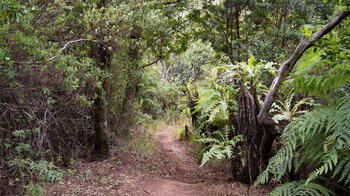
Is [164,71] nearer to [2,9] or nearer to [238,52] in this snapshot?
[238,52]

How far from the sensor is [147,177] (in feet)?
15.7

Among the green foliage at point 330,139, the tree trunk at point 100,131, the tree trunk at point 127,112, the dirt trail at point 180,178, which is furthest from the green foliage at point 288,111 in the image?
the tree trunk at point 127,112

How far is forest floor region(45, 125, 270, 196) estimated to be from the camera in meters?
3.71

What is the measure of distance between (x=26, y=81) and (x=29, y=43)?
37.4 inches

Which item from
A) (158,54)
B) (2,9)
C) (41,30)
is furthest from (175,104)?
(2,9)

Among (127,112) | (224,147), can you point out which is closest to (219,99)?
(224,147)

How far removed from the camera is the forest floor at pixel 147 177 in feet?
12.2

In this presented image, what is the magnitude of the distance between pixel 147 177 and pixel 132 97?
298cm

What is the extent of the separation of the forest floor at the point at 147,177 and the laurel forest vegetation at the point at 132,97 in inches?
3.4

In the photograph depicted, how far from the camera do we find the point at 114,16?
12.5 feet

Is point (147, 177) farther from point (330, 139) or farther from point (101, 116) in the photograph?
point (330, 139)

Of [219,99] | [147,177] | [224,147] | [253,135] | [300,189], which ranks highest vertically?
[219,99]

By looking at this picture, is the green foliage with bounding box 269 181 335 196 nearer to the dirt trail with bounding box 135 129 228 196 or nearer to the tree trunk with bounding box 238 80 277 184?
the tree trunk with bounding box 238 80 277 184

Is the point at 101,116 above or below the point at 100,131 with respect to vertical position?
above
